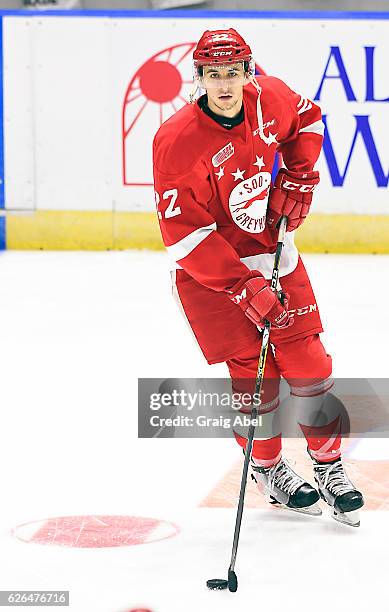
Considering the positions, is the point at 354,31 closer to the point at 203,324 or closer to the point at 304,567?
the point at 203,324

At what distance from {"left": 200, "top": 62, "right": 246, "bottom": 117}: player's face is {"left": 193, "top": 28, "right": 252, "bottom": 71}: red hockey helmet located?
0.02 meters

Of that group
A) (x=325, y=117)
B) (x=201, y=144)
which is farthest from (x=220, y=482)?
(x=325, y=117)

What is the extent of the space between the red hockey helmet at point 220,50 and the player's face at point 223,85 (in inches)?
0.6

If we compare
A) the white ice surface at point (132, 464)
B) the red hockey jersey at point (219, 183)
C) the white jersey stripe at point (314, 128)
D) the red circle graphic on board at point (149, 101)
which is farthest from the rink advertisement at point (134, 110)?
the red hockey jersey at point (219, 183)

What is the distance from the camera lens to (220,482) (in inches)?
119

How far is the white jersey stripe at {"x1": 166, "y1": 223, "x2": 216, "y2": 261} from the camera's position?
2592 mm

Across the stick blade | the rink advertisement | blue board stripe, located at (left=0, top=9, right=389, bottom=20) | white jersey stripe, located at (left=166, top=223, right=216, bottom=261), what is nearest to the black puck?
the stick blade

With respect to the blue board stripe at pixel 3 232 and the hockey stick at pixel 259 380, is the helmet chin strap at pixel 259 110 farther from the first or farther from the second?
the blue board stripe at pixel 3 232

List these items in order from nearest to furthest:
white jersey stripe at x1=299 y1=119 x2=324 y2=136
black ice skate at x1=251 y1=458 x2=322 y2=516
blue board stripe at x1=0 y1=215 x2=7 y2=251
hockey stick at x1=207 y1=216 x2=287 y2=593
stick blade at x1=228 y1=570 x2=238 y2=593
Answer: stick blade at x1=228 y1=570 x2=238 y2=593
hockey stick at x1=207 y1=216 x2=287 y2=593
black ice skate at x1=251 y1=458 x2=322 y2=516
white jersey stripe at x1=299 y1=119 x2=324 y2=136
blue board stripe at x1=0 y1=215 x2=7 y2=251

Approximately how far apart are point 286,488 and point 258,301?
50cm

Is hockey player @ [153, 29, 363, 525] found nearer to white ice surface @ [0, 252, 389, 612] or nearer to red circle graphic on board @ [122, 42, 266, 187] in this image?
white ice surface @ [0, 252, 389, 612]

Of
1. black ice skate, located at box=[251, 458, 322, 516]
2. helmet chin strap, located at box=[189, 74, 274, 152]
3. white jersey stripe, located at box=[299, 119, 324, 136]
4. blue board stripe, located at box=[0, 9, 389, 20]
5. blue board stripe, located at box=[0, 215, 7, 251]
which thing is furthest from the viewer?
blue board stripe, located at box=[0, 215, 7, 251]

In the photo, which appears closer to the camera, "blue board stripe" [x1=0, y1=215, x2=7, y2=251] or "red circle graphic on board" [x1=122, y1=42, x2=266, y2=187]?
"red circle graphic on board" [x1=122, y1=42, x2=266, y2=187]

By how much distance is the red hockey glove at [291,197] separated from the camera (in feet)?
9.14
